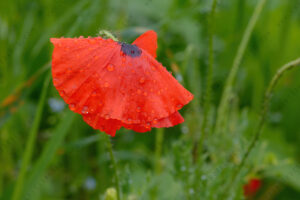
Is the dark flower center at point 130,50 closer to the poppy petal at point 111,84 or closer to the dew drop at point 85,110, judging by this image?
the poppy petal at point 111,84

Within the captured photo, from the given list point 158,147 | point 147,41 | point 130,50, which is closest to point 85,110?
point 130,50

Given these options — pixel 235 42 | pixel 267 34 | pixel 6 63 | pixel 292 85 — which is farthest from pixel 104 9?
pixel 292 85

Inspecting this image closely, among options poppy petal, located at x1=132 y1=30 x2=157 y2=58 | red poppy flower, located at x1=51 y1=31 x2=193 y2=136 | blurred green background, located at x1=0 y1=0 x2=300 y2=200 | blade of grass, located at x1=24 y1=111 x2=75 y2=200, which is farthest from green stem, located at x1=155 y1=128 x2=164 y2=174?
red poppy flower, located at x1=51 y1=31 x2=193 y2=136

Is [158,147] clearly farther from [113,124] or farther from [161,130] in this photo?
[113,124]

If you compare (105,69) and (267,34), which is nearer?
(105,69)

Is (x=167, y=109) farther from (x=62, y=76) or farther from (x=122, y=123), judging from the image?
(x=62, y=76)

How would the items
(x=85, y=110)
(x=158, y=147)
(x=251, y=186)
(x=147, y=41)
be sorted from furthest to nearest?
(x=251, y=186), (x=158, y=147), (x=147, y=41), (x=85, y=110)
